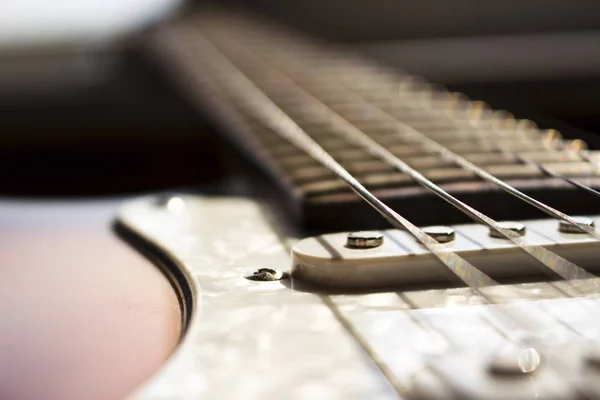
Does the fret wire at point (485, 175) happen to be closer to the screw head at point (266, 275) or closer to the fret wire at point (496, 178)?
the fret wire at point (496, 178)

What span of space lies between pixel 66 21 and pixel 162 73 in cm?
85

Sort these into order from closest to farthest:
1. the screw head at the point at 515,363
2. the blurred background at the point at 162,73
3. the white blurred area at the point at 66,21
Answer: the screw head at the point at 515,363 → the blurred background at the point at 162,73 → the white blurred area at the point at 66,21

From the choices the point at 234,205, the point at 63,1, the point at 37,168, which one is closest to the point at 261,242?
the point at 234,205

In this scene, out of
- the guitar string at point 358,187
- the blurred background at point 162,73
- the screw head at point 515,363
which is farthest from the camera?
the blurred background at point 162,73

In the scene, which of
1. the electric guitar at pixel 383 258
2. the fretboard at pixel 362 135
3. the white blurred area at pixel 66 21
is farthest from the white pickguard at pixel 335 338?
the white blurred area at pixel 66 21

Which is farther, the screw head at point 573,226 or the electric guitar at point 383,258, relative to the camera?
the screw head at point 573,226

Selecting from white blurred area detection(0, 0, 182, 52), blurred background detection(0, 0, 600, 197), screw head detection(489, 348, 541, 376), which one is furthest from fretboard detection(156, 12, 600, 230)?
white blurred area detection(0, 0, 182, 52)

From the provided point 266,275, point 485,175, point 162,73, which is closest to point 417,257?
point 266,275

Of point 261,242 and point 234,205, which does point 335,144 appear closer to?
point 234,205

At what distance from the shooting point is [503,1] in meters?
2.59

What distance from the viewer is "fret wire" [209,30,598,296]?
65 centimetres

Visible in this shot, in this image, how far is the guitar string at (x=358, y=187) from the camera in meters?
0.62

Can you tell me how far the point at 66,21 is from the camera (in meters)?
2.61

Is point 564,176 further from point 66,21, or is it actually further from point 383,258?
point 66,21
